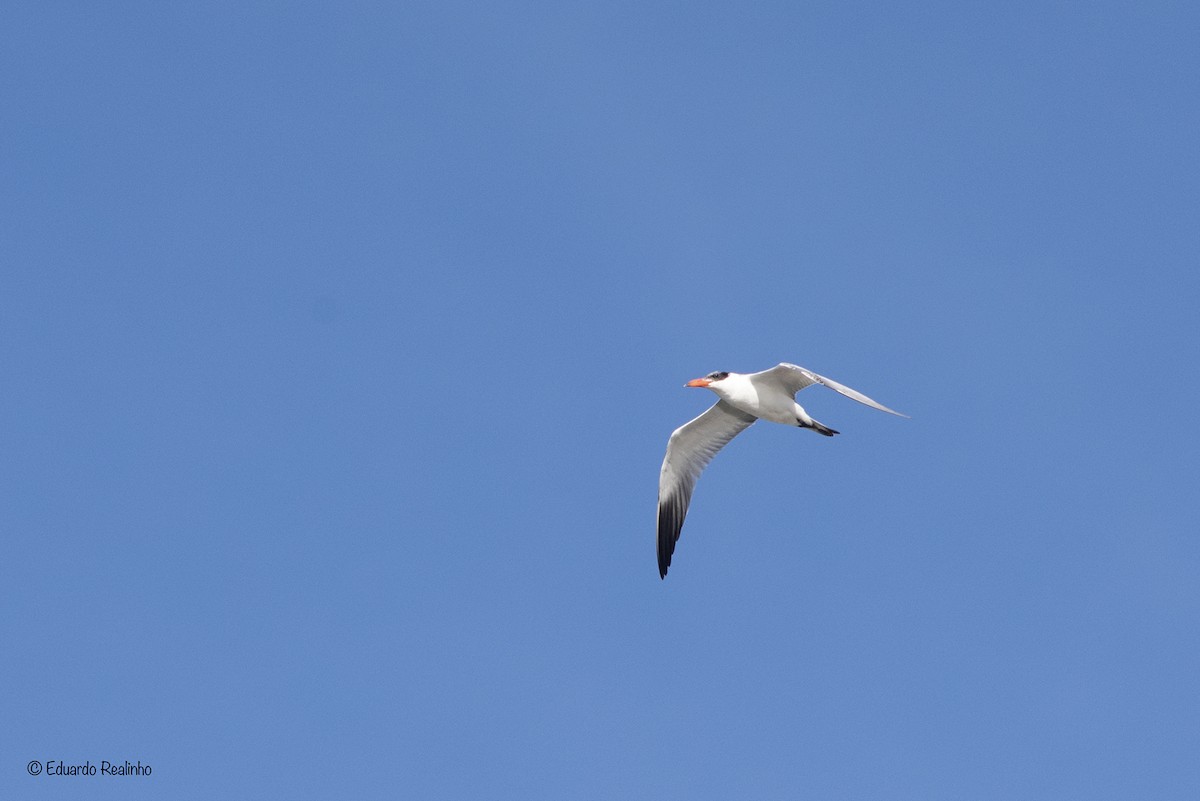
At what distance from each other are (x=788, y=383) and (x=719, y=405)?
188 cm

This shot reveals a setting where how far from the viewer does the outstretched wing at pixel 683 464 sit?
23.5 m

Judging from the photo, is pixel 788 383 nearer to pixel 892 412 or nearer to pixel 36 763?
pixel 892 412

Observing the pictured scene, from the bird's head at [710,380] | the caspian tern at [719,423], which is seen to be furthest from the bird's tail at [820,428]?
the bird's head at [710,380]

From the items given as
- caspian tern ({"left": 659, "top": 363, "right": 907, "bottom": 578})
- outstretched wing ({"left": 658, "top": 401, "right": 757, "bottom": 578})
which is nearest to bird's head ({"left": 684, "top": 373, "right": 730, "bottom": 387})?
caspian tern ({"left": 659, "top": 363, "right": 907, "bottom": 578})

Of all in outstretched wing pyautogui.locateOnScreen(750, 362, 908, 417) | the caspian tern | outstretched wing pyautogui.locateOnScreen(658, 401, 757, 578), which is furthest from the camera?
outstretched wing pyautogui.locateOnScreen(658, 401, 757, 578)

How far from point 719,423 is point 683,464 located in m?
1.15

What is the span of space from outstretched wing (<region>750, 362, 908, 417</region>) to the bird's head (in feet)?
1.96

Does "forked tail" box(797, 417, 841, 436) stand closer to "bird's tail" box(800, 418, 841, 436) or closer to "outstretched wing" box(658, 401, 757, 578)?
"bird's tail" box(800, 418, 841, 436)

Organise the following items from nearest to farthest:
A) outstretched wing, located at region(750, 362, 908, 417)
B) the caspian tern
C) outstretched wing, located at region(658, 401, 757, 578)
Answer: outstretched wing, located at region(750, 362, 908, 417) < the caspian tern < outstretched wing, located at region(658, 401, 757, 578)

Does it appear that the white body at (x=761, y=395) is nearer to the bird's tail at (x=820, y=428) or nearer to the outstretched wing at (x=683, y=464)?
the bird's tail at (x=820, y=428)

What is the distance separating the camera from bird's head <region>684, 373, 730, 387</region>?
2195 cm

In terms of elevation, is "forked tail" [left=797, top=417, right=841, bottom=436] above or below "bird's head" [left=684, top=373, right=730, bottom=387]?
below

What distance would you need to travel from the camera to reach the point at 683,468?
945 inches

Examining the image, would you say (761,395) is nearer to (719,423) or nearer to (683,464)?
(719,423)
